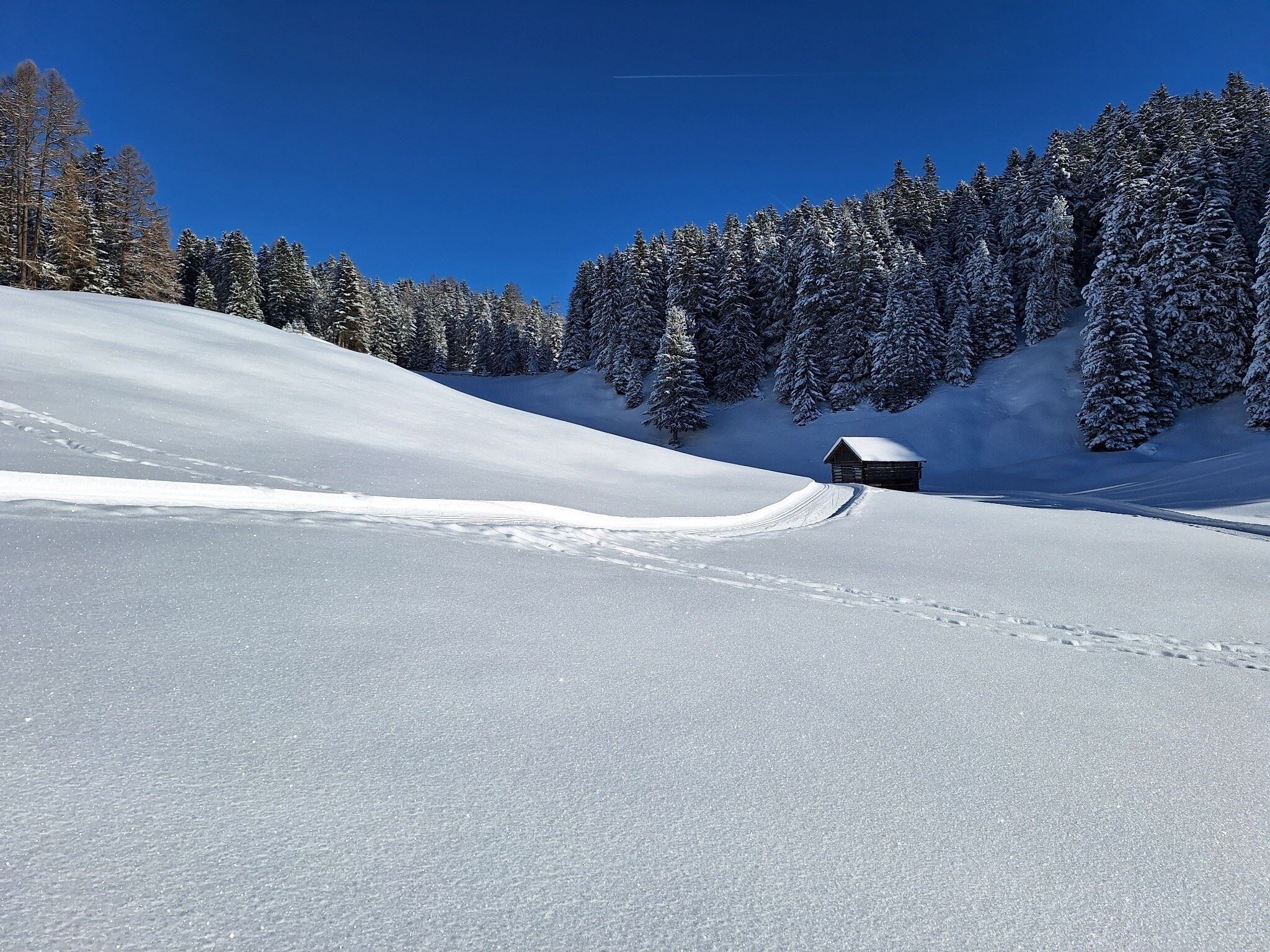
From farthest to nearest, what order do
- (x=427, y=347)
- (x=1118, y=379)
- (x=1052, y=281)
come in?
(x=427, y=347), (x=1052, y=281), (x=1118, y=379)

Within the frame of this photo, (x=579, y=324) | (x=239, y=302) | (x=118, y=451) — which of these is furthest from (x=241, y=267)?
(x=118, y=451)

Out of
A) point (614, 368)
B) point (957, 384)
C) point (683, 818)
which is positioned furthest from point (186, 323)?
point (957, 384)

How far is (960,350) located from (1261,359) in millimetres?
14153

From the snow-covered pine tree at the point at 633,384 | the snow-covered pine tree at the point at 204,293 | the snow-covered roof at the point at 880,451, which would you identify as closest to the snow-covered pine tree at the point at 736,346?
the snow-covered pine tree at the point at 633,384

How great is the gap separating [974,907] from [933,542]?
669cm

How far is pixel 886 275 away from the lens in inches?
1660

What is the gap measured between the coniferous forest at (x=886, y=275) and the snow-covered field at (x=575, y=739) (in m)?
35.2

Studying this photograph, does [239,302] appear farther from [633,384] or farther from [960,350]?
[960,350]

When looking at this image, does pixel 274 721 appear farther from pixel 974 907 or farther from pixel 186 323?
pixel 186 323

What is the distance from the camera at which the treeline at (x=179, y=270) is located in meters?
29.3

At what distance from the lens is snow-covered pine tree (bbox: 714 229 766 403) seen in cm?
4462

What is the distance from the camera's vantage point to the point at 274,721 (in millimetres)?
2135

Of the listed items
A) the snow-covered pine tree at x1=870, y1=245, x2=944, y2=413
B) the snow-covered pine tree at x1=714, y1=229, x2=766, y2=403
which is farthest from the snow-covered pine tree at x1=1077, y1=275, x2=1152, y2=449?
the snow-covered pine tree at x1=714, y1=229, x2=766, y2=403

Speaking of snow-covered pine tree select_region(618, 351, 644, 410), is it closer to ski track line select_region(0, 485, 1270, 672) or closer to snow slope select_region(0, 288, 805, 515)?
snow slope select_region(0, 288, 805, 515)
